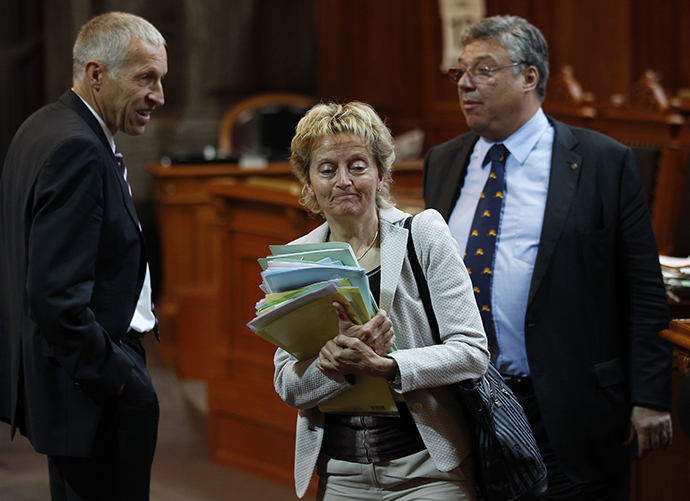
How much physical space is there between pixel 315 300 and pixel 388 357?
0.66 feet

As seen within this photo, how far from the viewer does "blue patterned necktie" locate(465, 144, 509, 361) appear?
6.99ft

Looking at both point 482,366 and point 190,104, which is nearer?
point 482,366

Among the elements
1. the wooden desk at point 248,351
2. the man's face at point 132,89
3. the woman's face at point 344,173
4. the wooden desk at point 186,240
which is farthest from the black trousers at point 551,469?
the wooden desk at point 186,240

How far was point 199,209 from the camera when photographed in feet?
19.0

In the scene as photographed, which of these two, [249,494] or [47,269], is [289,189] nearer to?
[249,494]

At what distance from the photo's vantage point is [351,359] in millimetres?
1506

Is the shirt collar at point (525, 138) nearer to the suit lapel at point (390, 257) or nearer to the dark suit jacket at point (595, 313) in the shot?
the dark suit jacket at point (595, 313)

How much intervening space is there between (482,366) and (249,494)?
232cm

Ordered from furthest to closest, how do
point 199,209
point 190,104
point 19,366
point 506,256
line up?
point 190,104 < point 199,209 < point 506,256 < point 19,366

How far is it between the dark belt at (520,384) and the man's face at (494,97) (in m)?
0.68

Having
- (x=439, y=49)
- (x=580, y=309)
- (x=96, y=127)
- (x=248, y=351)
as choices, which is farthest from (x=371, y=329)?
(x=439, y=49)

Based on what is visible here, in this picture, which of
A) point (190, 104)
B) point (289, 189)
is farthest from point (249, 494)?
point (190, 104)

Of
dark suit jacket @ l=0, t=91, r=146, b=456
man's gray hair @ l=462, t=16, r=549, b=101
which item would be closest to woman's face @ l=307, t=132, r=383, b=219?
dark suit jacket @ l=0, t=91, r=146, b=456

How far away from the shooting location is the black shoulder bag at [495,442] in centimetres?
160
